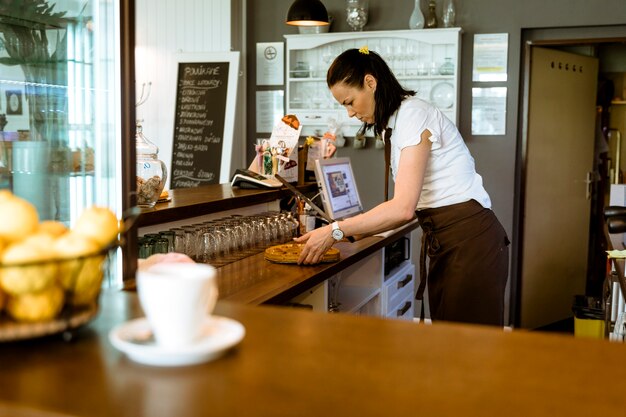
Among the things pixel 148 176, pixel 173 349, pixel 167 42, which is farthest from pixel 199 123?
pixel 173 349

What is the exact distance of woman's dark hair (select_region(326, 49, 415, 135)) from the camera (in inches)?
119

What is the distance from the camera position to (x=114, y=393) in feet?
2.86

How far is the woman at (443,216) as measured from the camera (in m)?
2.96

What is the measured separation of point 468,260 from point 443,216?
0.20 meters

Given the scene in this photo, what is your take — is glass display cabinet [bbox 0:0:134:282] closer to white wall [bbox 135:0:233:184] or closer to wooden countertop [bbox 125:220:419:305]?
wooden countertop [bbox 125:220:419:305]

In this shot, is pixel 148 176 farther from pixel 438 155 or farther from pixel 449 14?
pixel 449 14

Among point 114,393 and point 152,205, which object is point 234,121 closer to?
point 152,205

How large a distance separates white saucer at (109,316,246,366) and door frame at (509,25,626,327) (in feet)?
16.2

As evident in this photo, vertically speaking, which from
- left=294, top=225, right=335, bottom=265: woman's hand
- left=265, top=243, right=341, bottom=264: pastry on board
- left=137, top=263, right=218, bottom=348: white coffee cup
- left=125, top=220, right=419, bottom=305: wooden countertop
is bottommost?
left=125, top=220, right=419, bottom=305: wooden countertop

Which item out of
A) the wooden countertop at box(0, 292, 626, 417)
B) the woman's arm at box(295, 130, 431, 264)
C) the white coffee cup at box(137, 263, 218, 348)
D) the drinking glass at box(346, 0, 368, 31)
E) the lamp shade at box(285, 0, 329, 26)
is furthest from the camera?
the drinking glass at box(346, 0, 368, 31)

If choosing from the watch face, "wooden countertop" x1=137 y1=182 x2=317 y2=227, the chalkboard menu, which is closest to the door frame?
"wooden countertop" x1=137 y1=182 x2=317 y2=227

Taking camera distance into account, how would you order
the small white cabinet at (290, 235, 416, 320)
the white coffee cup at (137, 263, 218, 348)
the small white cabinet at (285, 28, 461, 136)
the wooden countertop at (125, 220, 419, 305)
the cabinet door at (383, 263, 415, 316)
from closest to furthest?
the white coffee cup at (137, 263, 218, 348)
the wooden countertop at (125, 220, 419, 305)
the small white cabinet at (290, 235, 416, 320)
the cabinet door at (383, 263, 415, 316)
the small white cabinet at (285, 28, 461, 136)

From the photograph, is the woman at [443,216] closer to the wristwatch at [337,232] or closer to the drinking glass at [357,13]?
the wristwatch at [337,232]

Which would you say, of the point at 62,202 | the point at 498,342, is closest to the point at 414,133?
the point at 62,202
